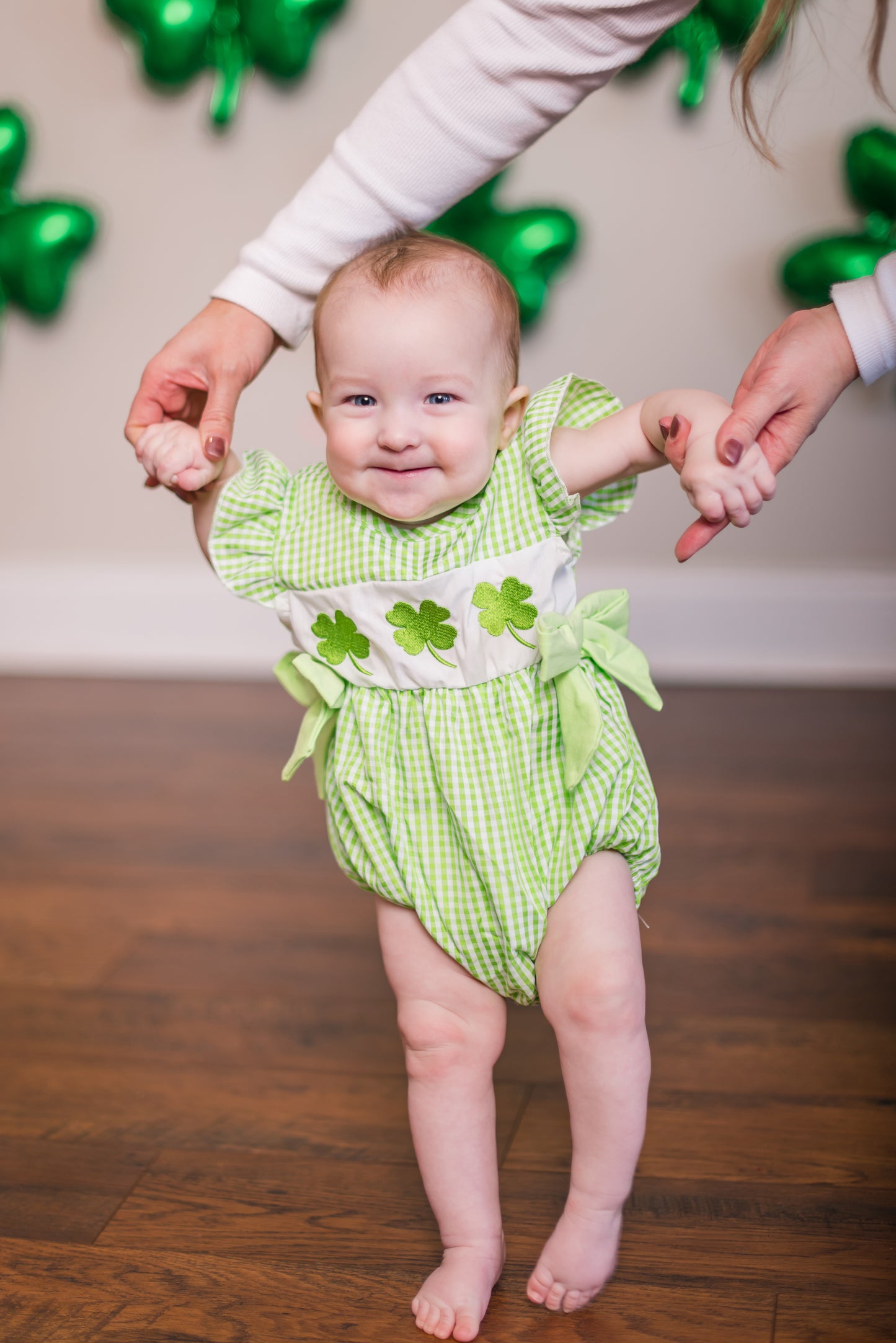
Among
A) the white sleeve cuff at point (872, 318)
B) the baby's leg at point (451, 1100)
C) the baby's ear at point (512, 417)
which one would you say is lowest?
the baby's leg at point (451, 1100)

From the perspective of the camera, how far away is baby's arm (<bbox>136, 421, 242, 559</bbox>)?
3.24ft

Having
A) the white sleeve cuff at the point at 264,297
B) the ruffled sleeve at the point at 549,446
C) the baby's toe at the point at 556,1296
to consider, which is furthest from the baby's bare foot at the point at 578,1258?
the white sleeve cuff at the point at 264,297

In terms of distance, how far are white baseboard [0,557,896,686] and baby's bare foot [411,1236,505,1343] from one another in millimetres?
1545

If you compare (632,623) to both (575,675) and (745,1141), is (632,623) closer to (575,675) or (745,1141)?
(745,1141)

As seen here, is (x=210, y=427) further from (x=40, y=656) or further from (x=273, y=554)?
(x=40, y=656)

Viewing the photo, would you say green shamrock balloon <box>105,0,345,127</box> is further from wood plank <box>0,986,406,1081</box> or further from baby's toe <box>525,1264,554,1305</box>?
baby's toe <box>525,1264,554,1305</box>

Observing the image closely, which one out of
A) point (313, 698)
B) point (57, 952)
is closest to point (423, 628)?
point (313, 698)

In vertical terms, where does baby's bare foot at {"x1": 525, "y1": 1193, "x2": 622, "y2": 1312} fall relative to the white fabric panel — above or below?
below

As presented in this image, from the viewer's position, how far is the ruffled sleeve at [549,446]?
0.93 metres

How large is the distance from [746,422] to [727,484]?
0.05 m

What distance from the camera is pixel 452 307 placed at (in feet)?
2.92

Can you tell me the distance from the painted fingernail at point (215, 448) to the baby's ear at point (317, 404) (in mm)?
75

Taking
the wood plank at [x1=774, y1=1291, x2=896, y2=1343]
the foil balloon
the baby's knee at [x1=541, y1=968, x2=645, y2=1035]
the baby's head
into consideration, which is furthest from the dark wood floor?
the foil balloon

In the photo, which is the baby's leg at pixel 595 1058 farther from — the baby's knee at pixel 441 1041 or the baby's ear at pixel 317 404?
the baby's ear at pixel 317 404
